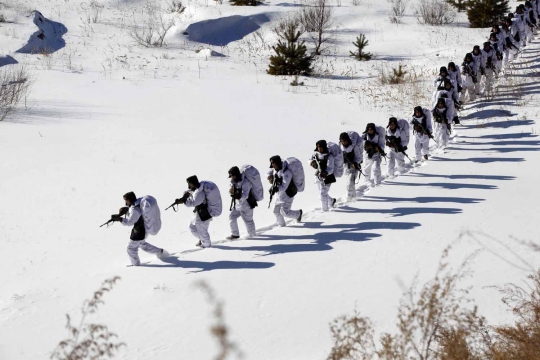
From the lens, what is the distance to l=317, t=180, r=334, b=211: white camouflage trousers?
1084 centimetres

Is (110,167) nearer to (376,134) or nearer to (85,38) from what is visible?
(376,134)

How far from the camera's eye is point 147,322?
24.1 feet

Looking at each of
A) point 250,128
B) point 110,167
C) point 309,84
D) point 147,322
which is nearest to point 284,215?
point 147,322

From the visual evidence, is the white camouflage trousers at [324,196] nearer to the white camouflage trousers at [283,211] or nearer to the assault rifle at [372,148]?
the white camouflage trousers at [283,211]

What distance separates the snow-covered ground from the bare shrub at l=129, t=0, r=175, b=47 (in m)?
0.58

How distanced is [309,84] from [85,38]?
9518 mm

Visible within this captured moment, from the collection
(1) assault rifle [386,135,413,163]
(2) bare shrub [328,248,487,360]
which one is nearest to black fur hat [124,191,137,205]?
(2) bare shrub [328,248,487,360]

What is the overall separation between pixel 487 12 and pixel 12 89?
20702 millimetres

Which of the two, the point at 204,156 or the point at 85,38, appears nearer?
the point at 204,156

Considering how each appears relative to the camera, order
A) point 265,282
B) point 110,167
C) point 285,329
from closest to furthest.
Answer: point 285,329
point 265,282
point 110,167

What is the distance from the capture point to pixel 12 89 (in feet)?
58.6

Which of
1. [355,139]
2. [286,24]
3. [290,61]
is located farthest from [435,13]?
[355,139]

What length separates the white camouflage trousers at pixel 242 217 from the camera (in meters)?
9.96

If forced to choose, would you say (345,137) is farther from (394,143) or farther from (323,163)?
(394,143)
